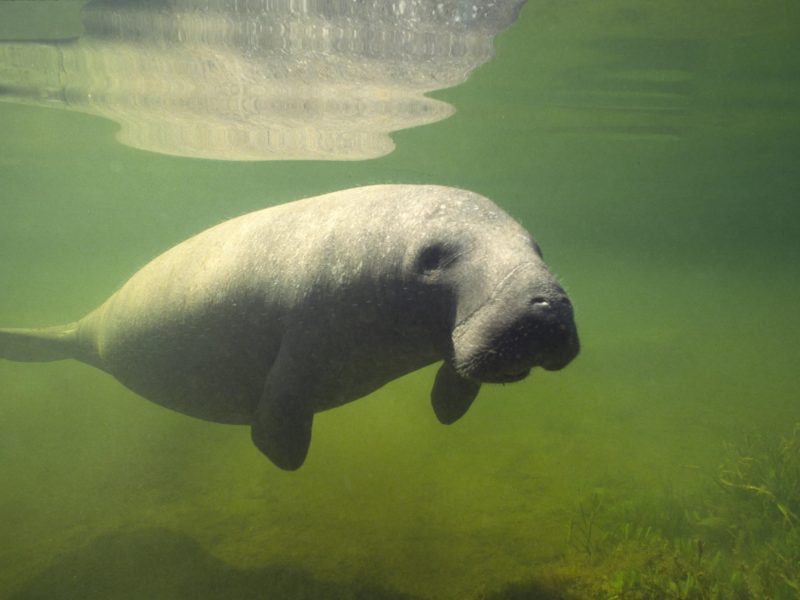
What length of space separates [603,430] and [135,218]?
6052 centimetres

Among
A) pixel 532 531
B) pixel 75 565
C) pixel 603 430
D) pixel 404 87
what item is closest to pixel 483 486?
pixel 532 531

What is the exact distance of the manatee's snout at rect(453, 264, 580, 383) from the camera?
7.86ft

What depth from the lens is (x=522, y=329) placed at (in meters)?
2.40

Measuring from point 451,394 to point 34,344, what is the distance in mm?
4983

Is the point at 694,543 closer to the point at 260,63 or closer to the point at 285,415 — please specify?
the point at 285,415

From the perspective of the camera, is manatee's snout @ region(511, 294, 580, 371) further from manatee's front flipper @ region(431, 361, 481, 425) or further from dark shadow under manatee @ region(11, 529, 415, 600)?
dark shadow under manatee @ region(11, 529, 415, 600)

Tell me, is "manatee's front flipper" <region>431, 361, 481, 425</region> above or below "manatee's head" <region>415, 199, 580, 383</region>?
below

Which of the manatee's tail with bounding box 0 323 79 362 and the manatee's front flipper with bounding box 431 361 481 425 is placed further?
the manatee's tail with bounding box 0 323 79 362

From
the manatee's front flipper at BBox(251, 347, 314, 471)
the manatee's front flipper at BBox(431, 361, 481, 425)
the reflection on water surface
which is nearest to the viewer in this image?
the manatee's front flipper at BBox(251, 347, 314, 471)

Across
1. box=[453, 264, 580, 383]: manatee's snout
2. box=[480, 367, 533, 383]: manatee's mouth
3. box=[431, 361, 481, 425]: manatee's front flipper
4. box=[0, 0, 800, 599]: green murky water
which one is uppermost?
box=[453, 264, 580, 383]: manatee's snout

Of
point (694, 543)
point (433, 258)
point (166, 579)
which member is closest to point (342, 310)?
point (433, 258)

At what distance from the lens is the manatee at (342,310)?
99.5 inches

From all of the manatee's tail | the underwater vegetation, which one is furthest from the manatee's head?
the manatee's tail

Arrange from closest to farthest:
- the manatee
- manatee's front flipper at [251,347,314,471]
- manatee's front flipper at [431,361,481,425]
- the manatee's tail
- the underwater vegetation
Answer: the manatee < manatee's front flipper at [251,347,314,471] < manatee's front flipper at [431,361,481,425] < the underwater vegetation < the manatee's tail
